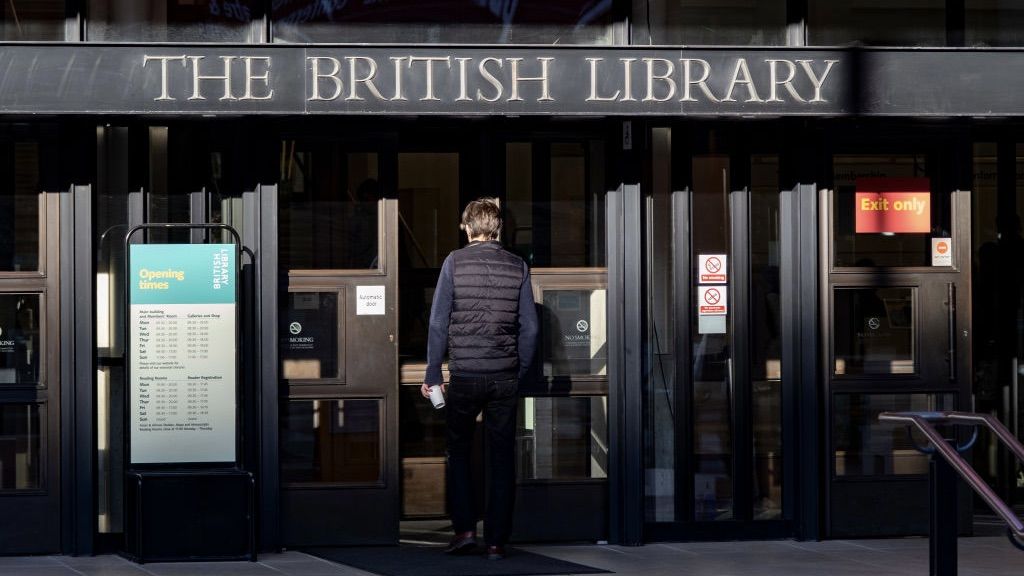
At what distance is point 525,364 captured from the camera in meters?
7.55

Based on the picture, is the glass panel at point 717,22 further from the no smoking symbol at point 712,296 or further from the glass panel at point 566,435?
the glass panel at point 566,435

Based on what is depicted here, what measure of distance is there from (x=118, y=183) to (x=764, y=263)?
3518 mm

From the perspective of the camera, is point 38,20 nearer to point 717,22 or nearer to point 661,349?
point 717,22

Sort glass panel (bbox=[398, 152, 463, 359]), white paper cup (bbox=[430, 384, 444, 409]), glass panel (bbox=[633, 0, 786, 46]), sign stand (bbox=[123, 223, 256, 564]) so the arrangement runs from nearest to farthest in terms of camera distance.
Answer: white paper cup (bbox=[430, 384, 444, 409]) < sign stand (bbox=[123, 223, 256, 564]) < glass panel (bbox=[633, 0, 786, 46]) < glass panel (bbox=[398, 152, 463, 359])

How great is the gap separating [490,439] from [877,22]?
318 cm

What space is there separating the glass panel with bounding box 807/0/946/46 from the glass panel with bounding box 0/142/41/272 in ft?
13.9

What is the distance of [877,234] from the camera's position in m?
8.41

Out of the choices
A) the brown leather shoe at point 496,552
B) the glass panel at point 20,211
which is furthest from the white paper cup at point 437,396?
the glass panel at point 20,211

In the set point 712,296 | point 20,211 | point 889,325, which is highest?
point 20,211

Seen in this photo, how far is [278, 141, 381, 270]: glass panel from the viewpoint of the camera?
26.5 ft

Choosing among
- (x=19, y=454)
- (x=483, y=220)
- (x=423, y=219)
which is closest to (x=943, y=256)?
(x=483, y=220)

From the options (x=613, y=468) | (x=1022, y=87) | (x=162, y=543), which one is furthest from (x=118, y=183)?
(x=1022, y=87)

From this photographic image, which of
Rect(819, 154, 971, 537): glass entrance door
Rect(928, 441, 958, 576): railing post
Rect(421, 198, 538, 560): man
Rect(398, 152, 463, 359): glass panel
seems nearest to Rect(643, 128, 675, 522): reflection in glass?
Rect(819, 154, 971, 537): glass entrance door

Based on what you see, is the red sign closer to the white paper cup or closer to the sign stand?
the white paper cup
